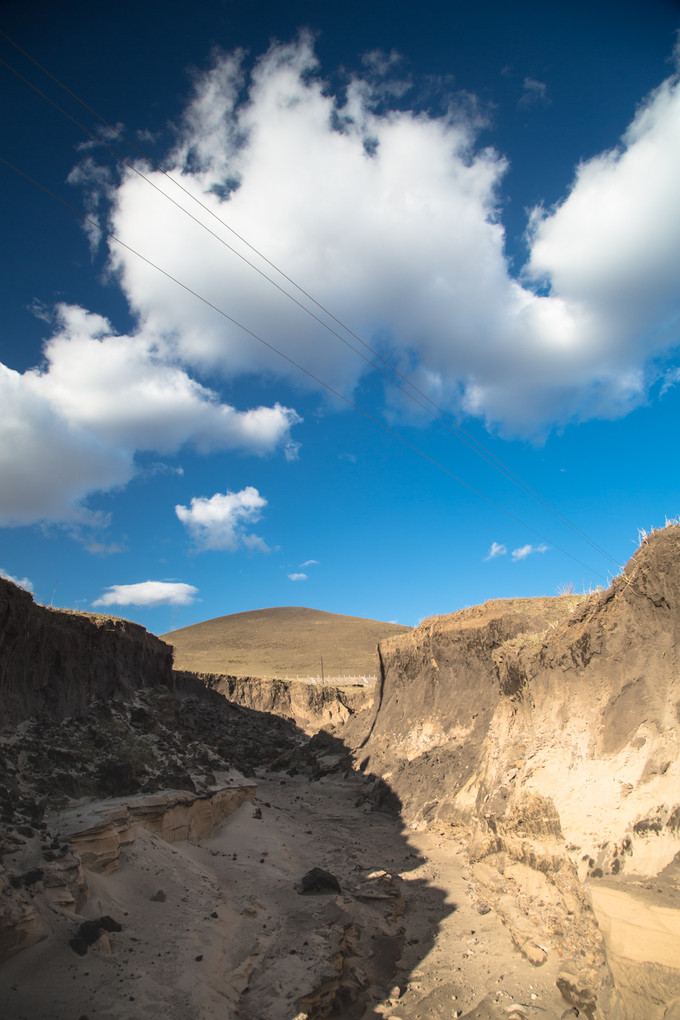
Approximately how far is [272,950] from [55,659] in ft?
28.0

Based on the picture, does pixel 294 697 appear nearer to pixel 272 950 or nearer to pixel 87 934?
pixel 272 950

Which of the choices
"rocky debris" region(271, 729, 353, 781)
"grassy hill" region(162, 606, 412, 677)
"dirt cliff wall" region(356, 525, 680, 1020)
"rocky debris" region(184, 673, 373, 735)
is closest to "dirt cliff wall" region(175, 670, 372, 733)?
"rocky debris" region(184, 673, 373, 735)

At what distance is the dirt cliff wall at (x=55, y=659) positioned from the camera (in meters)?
10.9

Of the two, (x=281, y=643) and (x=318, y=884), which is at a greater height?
(x=281, y=643)

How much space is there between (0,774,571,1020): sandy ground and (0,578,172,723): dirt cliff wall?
4217 millimetres

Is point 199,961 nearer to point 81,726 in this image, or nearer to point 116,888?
point 116,888

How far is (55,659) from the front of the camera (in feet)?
42.1

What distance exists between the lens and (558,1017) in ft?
19.2

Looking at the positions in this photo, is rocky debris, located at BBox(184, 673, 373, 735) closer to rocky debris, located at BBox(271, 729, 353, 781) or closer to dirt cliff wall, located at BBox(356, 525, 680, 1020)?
rocky debris, located at BBox(271, 729, 353, 781)

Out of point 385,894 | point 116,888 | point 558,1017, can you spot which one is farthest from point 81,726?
point 558,1017

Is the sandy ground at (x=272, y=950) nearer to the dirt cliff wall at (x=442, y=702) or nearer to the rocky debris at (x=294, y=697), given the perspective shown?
the dirt cliff wall at (x=442, y=702)

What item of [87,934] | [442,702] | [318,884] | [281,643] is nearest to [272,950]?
Result: [318,884]

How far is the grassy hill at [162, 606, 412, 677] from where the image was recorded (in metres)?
63.3

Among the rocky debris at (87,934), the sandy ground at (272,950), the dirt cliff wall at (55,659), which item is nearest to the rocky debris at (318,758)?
the dirt cliff wall at (55,659)
